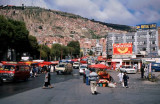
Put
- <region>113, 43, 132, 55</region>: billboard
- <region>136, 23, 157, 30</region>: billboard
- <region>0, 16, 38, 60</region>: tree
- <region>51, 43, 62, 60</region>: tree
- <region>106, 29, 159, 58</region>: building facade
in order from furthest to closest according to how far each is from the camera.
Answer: <region>51, 43, 62, 60</region>: tree → <region>136, 23, 157, 30</region>: billboard → <region>106, 29, 159, 58</region>: building facade → <region>113, 43, 132, 55</region>: billboard → <region>0, 16, 38, 60</region>: tree

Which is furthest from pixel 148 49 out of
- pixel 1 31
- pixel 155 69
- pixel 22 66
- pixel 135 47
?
pixel 22 66

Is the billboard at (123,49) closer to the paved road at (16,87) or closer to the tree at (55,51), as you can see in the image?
the tree at (55,51)

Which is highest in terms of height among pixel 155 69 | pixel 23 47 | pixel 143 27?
pixel 143 27

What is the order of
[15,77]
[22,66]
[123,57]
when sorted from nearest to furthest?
[15,77] < [22,66] < [123,57]

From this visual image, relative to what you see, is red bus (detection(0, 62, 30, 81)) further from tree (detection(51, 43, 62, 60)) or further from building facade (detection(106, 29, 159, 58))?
tree (detection(51, 43, 62, 60))

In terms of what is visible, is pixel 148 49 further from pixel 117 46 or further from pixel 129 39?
pixel 117 46

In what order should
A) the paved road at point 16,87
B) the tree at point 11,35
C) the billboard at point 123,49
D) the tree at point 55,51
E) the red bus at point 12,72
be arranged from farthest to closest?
the tree at point 55,51 < the billboard at point 123,49 < the tree at point 11,35 < the red bus at point 12,72 < the paved road at point 16,87

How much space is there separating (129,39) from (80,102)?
8182cm

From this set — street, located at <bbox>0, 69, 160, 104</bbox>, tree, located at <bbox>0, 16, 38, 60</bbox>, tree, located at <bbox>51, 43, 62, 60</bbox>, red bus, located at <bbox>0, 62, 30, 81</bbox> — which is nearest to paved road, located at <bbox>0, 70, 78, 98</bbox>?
street, located at <bbox>0, 69, 160, 104</bbox>

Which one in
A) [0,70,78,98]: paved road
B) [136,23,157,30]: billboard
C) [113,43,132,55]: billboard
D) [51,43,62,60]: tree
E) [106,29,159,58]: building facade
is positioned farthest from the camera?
[51,43,62,60]: tree

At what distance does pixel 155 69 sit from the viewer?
159 feet

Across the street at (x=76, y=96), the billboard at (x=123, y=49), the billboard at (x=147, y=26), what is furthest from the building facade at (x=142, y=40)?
the street at (x=76, y=96)

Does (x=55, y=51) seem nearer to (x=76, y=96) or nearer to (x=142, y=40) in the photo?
(x=142, y=40)

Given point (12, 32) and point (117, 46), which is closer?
point (12, 32)
